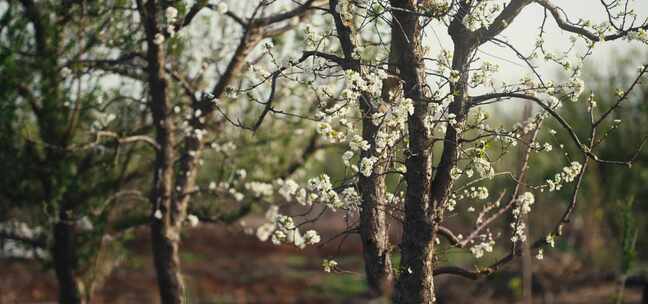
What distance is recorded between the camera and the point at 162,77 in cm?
768

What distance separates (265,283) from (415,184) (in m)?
15.8

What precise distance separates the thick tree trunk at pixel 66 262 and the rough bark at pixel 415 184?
6111mm

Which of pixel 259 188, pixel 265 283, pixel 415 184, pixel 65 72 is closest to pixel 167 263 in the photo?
pixel 259 188

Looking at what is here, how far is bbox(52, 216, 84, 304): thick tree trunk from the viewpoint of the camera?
9.38 m

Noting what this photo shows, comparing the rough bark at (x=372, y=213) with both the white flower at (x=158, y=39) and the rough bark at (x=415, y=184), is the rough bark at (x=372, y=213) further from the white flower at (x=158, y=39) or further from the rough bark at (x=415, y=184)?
the white flower at (x=158, y=39)

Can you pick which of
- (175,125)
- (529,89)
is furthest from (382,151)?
(175,125)

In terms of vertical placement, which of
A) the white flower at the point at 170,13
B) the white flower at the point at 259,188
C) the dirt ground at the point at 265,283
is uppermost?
the white flower at the point at 170,13

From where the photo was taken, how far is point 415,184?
468 centimetres

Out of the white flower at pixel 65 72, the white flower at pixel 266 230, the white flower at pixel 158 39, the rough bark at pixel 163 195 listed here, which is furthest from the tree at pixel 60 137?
the white flower at pixel 266 230

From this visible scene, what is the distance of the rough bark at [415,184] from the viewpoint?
4625 mm

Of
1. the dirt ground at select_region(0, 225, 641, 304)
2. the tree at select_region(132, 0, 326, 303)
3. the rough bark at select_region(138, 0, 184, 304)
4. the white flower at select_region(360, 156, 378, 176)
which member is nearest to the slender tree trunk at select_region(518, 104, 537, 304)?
the white flower at select_region(360, 156, 378, 176)

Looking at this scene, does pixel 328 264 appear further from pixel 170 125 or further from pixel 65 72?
pixel 65 72

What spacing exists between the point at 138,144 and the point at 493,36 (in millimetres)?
6136

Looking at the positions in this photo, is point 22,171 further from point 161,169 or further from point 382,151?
point 382,151
